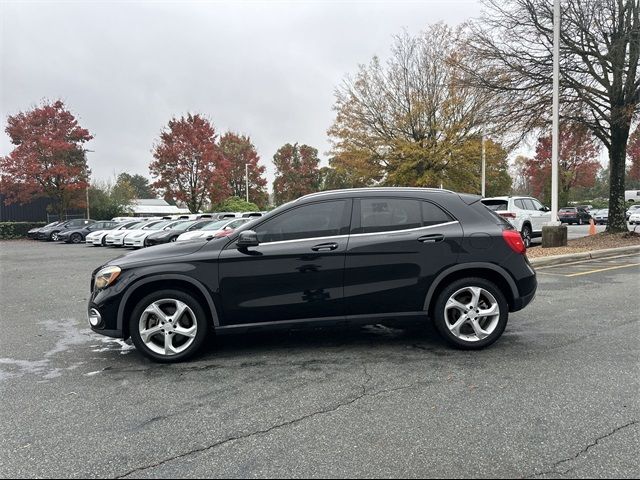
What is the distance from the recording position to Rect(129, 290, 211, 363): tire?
445 centimetres

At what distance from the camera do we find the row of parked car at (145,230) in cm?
2034

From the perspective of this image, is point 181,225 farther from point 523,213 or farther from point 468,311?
point 468,311

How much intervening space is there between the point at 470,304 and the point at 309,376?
5.99ft

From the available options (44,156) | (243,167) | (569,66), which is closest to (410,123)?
(569,66)

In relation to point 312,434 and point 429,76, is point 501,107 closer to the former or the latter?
point 429,76

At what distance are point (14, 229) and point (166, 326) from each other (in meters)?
40.1

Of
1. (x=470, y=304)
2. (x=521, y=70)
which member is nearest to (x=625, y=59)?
(x=521, y=70)

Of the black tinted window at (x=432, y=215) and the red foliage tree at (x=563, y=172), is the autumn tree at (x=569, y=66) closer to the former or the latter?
the black tinted window at (x=432, y=215)

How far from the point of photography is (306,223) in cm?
464

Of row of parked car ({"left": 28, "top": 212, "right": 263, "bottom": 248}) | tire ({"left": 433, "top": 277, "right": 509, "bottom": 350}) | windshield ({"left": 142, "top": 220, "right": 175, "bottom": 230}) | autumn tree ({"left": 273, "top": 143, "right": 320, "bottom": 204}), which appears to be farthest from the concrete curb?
autumn tree ({"left": 273, "top": 143, "right": 320, "bottom": 204})

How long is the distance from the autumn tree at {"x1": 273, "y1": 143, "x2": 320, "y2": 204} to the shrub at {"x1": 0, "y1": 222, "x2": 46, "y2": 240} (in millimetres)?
36014

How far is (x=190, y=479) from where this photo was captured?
257 cm

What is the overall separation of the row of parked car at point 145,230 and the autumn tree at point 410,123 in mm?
6719

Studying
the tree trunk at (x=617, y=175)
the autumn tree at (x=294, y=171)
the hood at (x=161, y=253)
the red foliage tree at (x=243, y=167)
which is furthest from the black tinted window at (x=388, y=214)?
the autumn tree at (x=294, y=171)
